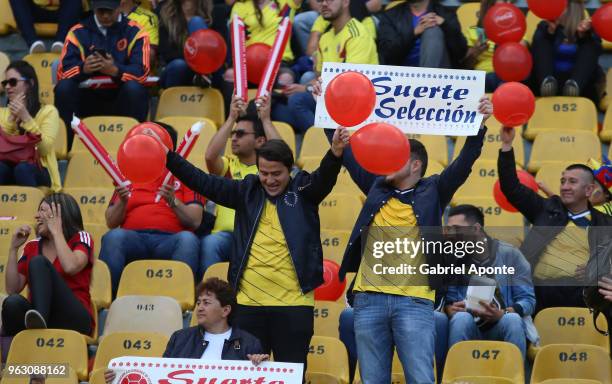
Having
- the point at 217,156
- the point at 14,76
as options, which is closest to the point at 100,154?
the point at 217,156

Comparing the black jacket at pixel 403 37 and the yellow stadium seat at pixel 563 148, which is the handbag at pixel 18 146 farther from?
the yellow stadium seat at pixel 563 148

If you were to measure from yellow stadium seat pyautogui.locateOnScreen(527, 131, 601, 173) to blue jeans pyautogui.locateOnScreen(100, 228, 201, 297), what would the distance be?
2742 mm

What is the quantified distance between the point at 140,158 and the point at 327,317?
1795 mm

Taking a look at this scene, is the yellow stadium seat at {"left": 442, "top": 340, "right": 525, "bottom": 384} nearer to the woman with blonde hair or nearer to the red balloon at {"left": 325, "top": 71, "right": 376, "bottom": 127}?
the red balloon at {"left": 325, "top": 71, "right": 376, "bottom": 127}

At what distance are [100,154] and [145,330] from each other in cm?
107

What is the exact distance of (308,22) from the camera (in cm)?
1171

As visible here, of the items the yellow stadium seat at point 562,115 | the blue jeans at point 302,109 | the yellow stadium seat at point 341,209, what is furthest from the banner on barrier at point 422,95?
the yellow stadium seat at point 562,115

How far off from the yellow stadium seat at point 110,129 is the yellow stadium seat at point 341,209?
1.74 m

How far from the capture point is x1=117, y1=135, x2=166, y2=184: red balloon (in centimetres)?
738

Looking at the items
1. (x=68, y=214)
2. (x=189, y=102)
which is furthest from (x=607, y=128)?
(x=68, y=214)

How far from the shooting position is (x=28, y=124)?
983 centimetres

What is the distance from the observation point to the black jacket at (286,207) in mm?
7496

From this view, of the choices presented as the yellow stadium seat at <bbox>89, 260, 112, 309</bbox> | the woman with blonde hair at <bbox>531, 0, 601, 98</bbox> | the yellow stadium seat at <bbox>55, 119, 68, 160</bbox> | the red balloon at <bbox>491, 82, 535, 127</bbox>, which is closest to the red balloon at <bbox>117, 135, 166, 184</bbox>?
the yellow stadium seat at <bbox>89, 260, 112, 309</bbox>

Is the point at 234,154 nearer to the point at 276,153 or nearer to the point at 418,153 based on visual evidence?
the point at 276,153
